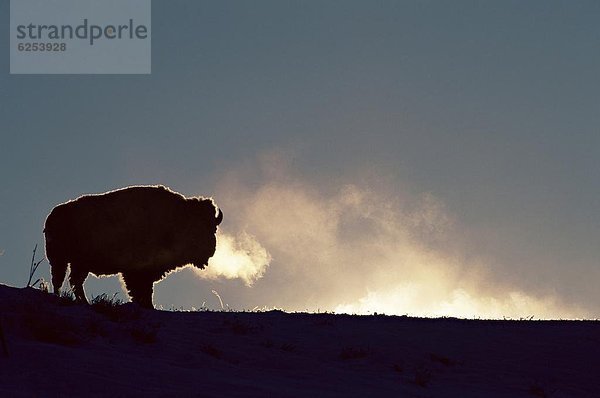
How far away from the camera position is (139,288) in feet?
56.6

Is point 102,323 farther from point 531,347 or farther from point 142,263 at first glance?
point 142,263

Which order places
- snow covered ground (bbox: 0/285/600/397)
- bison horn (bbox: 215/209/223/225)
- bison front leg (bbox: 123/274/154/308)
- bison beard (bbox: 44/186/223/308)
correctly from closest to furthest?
snow covered ground (bbox: 0/285/600/397) < bison beard (bbox: 44/186/223/308) < bison front leg (bbox: 123/274/154/308) < bison horn (bbox: 215/209/223/225)

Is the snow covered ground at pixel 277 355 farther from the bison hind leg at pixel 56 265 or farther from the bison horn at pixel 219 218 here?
the bison horn at pixel 219 218

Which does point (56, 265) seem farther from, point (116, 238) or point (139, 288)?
point (139, 288)

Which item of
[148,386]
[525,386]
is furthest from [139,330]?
[525,386]

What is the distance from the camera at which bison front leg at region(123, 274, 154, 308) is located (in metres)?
17.1

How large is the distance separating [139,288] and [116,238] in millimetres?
1299

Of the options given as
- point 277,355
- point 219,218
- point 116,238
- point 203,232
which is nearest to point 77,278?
point 116,238

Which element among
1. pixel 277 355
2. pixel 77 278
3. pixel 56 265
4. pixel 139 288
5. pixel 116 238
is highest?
pixel 116 238

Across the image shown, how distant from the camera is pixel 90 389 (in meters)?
4.84

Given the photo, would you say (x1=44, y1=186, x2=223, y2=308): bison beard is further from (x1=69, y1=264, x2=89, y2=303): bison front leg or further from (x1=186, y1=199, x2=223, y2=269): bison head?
(x1=186, y1=199, x2=223, y2=269): bison head

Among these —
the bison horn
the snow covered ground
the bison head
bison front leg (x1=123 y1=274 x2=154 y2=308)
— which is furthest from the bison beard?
the snow covered ground

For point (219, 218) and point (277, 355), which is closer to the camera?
point (277, 355)

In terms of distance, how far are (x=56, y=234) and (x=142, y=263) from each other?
2.03 m
